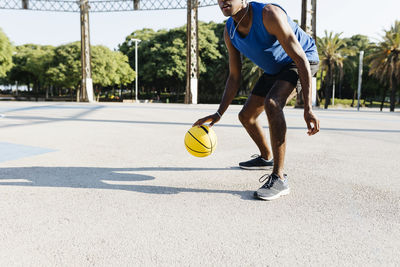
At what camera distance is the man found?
2.93m

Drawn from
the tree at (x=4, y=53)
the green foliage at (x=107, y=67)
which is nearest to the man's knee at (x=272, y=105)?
the green foliage at (x=107, y=67)

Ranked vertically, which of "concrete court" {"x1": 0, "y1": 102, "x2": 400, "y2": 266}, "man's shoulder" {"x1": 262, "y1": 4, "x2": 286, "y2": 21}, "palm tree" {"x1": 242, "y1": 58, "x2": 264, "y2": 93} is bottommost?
"concrete court" {"x1": 0, "y1": 102, "x2": 400, "y2": 266}

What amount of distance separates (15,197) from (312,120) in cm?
251

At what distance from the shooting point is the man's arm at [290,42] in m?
2.88

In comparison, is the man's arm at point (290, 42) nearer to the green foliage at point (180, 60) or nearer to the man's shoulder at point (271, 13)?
the man's shoulder at point (271, 13)

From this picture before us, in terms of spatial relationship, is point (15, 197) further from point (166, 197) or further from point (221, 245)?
point (221, 245)

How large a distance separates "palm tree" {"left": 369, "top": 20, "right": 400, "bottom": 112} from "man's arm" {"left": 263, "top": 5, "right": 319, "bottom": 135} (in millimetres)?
40443

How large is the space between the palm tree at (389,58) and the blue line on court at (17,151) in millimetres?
40296

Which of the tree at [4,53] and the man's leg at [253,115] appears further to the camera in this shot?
the tree at [4,53]

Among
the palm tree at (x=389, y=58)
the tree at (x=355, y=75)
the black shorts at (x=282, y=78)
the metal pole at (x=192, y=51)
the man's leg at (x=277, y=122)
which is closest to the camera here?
the man's leg at (x=277, y=122)

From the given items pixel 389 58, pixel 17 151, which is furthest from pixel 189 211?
pixel 389 58

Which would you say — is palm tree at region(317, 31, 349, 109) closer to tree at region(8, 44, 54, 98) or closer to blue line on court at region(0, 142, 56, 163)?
tree at region(8, 44, 54, 98)

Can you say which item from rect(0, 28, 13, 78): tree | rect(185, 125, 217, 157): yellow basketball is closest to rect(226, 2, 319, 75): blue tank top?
rect(185, 125, 217, 157): yellow basketball

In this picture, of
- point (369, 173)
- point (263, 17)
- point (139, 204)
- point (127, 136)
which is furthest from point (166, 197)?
point (127, 136)
